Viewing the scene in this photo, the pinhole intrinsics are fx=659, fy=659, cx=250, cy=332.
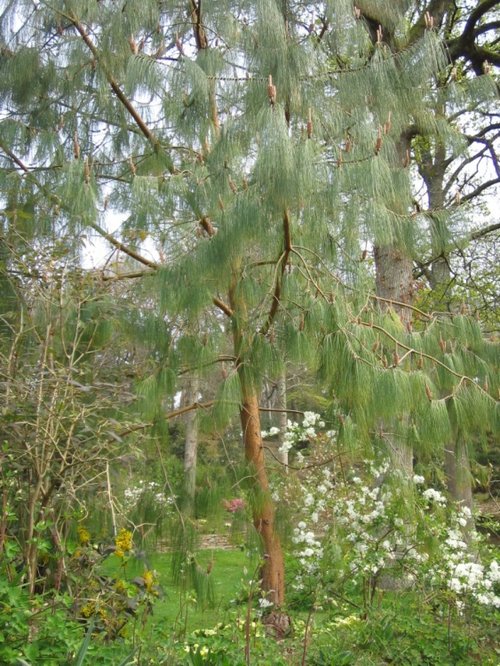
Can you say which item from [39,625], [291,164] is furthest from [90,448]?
[291,164]

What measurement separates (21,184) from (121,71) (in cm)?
84

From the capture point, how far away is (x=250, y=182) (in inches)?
117

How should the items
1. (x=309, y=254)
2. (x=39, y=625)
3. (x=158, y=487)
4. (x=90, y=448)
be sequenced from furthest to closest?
(x=158, y=487) < (x=309, y=254) < (x=90, y=448) < (x=39, y=625)

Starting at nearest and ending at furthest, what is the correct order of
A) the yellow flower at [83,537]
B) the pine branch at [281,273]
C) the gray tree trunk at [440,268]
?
the yellow flower at [83,537], the pine branch at [281,273], the gray tree trunk at [440,268]

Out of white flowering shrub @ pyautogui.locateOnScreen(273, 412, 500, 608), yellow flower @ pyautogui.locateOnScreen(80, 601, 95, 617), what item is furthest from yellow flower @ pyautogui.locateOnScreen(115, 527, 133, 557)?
white flowering shrub @ pyautogui.locateOnScreen(273, 412, 500, 608)

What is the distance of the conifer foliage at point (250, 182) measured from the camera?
2873 mm

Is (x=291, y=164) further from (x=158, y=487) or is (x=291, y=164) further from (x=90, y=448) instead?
(x=158, y=487)

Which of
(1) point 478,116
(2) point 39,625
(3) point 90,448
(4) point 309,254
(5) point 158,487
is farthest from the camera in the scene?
(1) point 478,116

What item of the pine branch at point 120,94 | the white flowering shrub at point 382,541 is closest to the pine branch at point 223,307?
the pine branch at point 120,94

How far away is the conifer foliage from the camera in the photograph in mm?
2873

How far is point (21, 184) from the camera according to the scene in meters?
3.70

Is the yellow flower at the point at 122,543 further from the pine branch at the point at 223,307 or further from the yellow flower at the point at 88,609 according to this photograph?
the pine branch at the point at 223,307

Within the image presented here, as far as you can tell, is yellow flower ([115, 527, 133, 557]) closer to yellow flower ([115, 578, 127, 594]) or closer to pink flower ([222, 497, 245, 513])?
yellow flower ([115, 578, 127, 594])

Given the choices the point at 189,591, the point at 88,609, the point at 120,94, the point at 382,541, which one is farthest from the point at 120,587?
the point at 120,94
